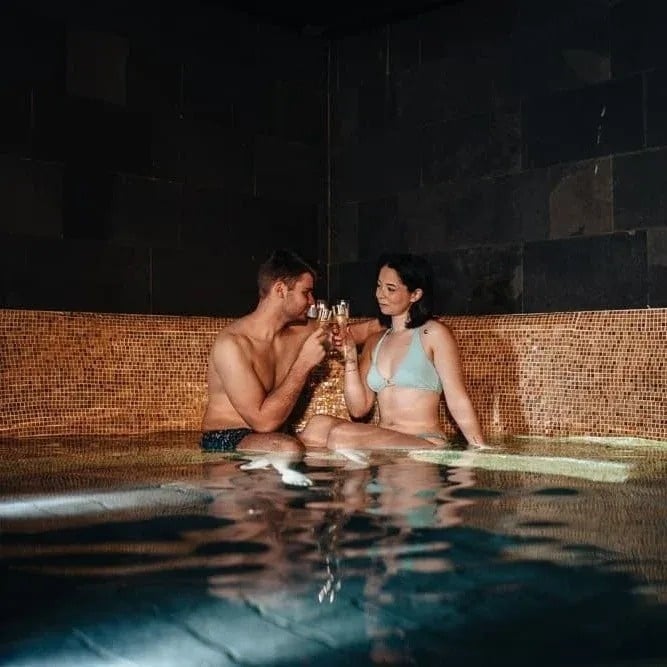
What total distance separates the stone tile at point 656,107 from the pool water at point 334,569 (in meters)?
2.23

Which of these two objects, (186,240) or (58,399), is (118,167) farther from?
(58,399)

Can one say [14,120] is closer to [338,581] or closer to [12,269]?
[12,269]

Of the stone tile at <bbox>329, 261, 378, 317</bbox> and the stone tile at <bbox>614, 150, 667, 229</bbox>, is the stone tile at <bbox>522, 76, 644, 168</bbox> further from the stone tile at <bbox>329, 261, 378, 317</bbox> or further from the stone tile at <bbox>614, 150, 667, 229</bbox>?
the stone tile at <bbox>329, 261, 378, 317</bbox>

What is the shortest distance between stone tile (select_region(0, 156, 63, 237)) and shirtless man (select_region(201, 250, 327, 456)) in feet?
4.47

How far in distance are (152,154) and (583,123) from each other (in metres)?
2.48

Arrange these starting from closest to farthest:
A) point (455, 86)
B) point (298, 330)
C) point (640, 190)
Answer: point (298, 330)
point (640, 190)
point (455, 86)

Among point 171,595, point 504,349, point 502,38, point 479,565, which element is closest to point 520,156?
point 502,38

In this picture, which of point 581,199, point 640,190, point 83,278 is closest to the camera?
point 640,190

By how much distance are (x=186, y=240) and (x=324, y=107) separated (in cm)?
148

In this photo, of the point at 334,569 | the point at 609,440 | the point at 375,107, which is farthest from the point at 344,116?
the point at 334,569

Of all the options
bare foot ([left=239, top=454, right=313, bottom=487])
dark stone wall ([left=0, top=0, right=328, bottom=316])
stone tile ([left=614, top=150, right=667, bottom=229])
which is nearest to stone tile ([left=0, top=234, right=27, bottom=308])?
dark stone wall ([left=0, top=0, right=328, bottom=316])

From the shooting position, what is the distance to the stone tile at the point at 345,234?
21.7 ft

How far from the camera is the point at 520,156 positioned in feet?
18.7

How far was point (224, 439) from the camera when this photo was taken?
452cm
